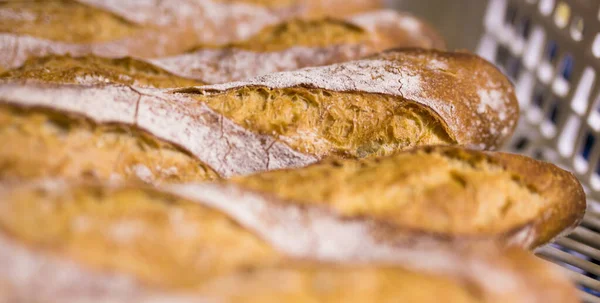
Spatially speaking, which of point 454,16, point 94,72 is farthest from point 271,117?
point 454,16

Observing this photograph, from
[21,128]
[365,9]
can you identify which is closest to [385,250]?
[21,128]

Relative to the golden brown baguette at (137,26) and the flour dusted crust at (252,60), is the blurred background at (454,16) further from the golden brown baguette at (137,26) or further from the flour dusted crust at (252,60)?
the flour dusted crust at (252,60)

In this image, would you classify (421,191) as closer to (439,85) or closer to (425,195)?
(425,195)

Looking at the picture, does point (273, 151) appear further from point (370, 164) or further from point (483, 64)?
point (483, 64)

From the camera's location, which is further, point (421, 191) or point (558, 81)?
point (558, 81)

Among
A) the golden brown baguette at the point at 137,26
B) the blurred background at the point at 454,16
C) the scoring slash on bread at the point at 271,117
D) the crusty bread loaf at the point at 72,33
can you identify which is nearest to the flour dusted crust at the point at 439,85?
the scoring slash on bread at the point at 271,117

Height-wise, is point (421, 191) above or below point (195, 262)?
above

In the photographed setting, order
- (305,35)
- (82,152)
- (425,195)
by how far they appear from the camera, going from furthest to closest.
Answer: (305,35), (82,152), (425,195)

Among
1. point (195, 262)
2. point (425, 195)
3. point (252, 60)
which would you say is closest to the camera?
point (195, 262)

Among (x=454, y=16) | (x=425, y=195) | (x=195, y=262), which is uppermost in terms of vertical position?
(x=454, y=16)
